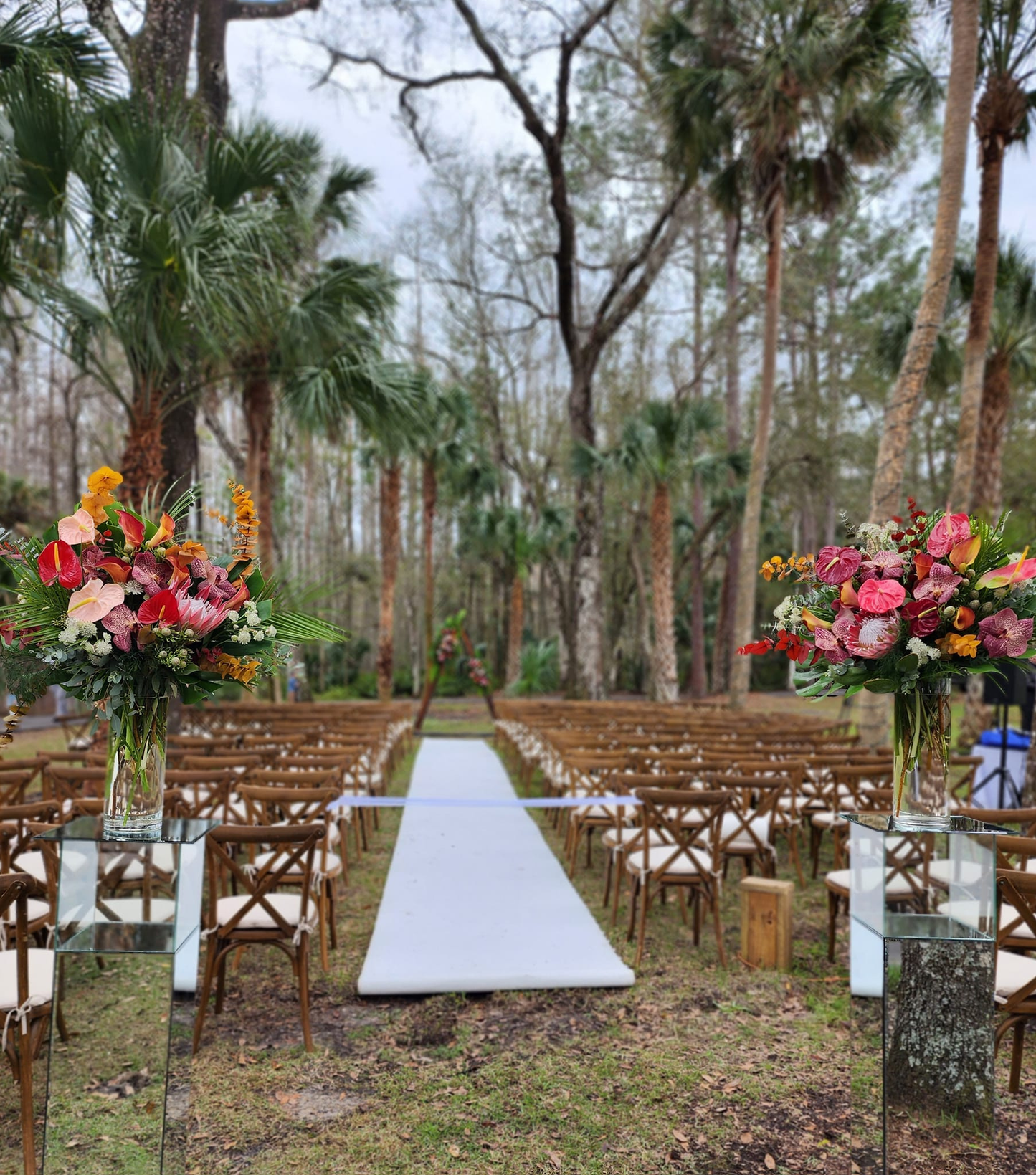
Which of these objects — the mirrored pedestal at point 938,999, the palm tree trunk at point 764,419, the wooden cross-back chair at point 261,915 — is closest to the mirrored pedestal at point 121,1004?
the wooden cross-back chair at point 261,915

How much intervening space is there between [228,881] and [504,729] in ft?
26.6

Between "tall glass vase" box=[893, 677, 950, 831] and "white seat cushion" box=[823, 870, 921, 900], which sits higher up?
"tall glass vase" box=[893, 677, 950, 831]

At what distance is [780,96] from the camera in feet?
42.2

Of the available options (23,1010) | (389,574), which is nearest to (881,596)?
(23,1010)

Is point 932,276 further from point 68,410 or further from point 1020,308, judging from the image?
point 68,410

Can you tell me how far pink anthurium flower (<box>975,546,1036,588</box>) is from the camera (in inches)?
101

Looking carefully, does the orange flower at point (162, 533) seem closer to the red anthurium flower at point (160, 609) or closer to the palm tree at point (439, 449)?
the red anthurium flower at point (160, 609)

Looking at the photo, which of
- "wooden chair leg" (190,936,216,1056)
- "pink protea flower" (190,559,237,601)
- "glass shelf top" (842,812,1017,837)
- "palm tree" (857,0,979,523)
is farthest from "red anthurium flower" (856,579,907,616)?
"palm tree" (857,0,979,523)

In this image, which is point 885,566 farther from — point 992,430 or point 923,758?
point 992,430

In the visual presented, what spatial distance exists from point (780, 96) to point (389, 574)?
11204 mm

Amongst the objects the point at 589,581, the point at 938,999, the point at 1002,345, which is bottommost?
the point at 938,999

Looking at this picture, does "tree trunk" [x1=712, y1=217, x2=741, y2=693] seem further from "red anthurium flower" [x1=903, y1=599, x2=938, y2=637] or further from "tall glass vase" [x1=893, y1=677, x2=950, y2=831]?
"red anthurium flower" [x1=903, y1=599, x2=938, y2=637]

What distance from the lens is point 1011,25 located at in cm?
1043

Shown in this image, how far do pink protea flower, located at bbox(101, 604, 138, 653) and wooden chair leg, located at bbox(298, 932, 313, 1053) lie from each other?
1870 millimetres
